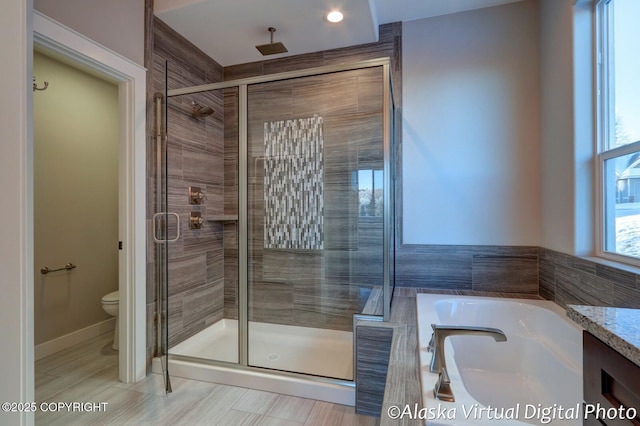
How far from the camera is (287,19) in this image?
2266 millimetres

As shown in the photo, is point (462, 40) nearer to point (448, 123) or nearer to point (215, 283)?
point (448, 123)

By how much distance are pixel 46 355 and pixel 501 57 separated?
14.8 ft

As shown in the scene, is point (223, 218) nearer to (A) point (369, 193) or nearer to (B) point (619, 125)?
(A) point (369, 193)

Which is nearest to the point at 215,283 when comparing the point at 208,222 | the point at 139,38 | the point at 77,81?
the point at 208,222

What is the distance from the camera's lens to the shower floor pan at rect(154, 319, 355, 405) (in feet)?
6.40

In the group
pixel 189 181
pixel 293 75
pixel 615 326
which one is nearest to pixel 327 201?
pixel 293 75

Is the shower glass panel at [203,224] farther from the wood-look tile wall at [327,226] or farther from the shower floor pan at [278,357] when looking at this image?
the wood-look tile wall at [327,226]

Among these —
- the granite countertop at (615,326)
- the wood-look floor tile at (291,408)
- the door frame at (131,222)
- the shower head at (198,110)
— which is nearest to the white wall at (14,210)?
the door frame at (131,222)

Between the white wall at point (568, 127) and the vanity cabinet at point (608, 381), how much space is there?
1508mm

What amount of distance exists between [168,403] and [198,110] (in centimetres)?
225

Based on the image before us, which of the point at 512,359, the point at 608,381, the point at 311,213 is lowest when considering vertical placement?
the point at 512,359

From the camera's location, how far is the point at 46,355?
2.48 metres

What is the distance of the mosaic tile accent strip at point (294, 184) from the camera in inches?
109

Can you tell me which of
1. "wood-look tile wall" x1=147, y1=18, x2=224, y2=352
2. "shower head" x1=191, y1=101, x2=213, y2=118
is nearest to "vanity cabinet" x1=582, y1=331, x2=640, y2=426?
"wood-look tile wall" x1=147, y1=18, x2=224, y2=352
